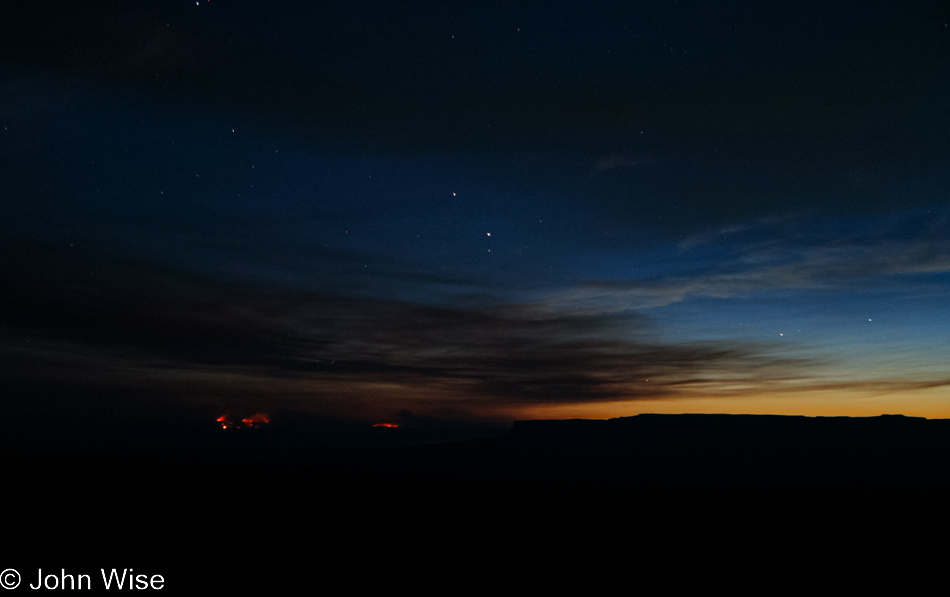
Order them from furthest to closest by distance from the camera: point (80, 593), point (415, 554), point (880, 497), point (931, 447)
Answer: point (931, 447), point (880, 497), point (415, 554), point (80, 593)

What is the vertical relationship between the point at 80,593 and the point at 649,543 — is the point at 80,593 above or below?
above

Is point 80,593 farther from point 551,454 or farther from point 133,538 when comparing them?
point 551,454

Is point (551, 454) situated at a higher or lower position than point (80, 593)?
lower

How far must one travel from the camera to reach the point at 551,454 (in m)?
112

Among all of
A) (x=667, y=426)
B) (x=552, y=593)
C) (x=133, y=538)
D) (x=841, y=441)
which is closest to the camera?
(x=552, y=593)

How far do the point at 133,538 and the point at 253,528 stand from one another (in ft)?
16.2

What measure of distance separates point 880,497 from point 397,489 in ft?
141

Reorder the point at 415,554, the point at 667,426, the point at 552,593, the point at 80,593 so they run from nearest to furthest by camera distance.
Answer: the point at 80,593 → the point at 552,593 → the point at 415,554 → the point at 667,426

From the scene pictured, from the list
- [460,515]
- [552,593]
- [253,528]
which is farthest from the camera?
[460,515]

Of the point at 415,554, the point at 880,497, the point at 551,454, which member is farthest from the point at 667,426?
the point at 415,554

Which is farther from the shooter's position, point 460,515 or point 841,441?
point 841,441

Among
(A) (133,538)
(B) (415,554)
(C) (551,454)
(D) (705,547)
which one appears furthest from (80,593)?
(C) (551,454)

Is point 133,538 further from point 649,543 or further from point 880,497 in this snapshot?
point 880,497

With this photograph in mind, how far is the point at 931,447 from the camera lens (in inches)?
3388
